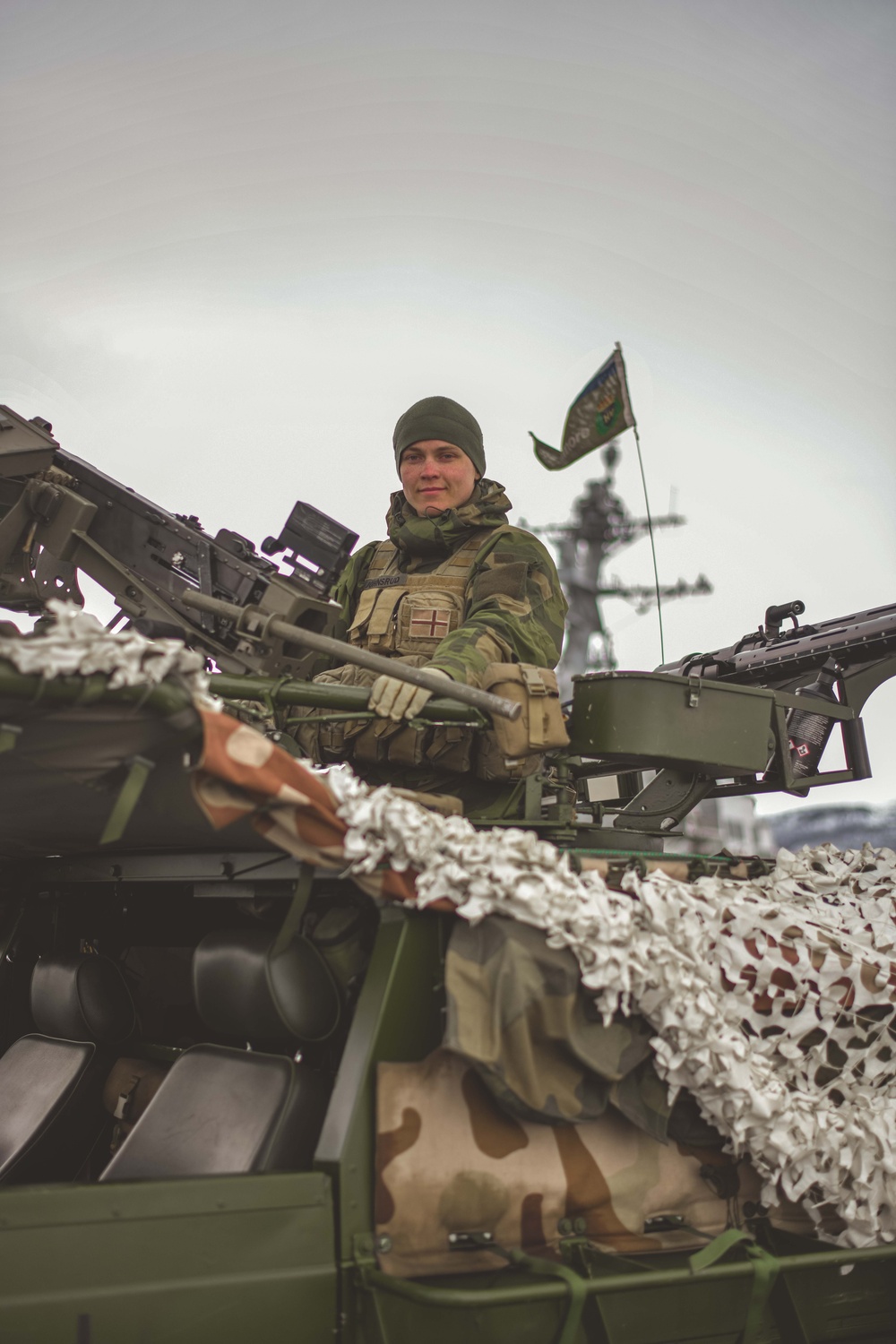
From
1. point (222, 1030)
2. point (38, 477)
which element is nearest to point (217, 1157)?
point (222, 1030)

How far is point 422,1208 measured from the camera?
267cm

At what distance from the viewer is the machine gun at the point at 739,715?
13.0 ft

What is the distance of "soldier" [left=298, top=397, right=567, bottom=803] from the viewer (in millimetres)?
4012

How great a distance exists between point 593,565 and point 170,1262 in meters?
28.0

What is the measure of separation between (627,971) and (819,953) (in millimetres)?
753

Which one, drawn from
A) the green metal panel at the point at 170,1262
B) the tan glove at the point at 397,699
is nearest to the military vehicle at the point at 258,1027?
the green metal panel at the point at 170,1262

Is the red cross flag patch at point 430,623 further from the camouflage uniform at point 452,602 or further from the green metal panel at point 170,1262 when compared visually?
the green metal panel at point 170,1262

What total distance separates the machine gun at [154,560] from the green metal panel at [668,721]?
95 cm

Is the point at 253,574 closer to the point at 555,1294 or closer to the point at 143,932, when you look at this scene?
the point at 143,932

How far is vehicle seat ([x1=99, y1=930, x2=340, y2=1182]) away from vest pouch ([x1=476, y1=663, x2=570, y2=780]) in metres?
0.89

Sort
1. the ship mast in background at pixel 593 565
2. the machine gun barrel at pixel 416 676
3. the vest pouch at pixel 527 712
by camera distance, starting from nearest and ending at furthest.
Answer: the machine gun barrel at pixel 416 676, the vest pouch at pixel 527 712, the ship mast in background at pixel 593 565

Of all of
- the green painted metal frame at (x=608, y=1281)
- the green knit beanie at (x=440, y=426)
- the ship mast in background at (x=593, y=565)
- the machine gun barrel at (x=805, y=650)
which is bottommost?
the green painted metal frame at (x=608, y=1281)

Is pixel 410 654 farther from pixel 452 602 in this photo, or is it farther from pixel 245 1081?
pixel 245 1081

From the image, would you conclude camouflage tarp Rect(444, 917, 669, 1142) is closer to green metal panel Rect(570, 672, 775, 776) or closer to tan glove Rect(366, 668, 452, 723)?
tan glove Rect(366, 668, 452, 723)
